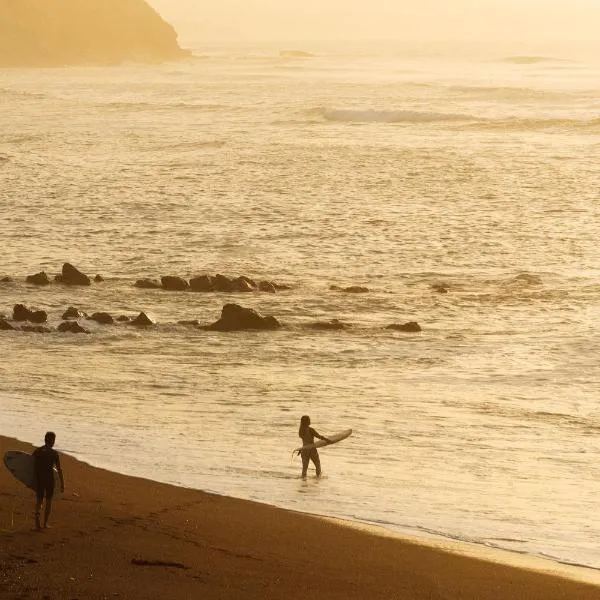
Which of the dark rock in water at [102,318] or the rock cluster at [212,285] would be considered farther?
the rock cluster at [212,285]

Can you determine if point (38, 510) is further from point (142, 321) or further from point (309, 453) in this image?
point (142, 321)

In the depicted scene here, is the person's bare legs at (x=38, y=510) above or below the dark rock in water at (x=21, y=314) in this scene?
above

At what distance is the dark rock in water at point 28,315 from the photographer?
28.9 meters

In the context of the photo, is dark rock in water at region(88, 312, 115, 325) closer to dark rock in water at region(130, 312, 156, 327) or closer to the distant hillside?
dark rock in water at region(130, 312, 156, 327)

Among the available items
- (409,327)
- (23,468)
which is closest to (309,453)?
(23,468)

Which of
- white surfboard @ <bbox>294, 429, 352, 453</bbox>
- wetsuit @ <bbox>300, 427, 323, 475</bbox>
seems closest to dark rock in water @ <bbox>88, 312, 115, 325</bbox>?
white surfboard @ <bbox>294, 429, 352, 453</bbox>

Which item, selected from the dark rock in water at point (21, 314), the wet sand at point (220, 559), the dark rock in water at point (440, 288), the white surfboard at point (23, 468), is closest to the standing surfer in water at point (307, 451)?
the wet sand at point (220, 559)

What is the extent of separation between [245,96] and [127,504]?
96.5 m

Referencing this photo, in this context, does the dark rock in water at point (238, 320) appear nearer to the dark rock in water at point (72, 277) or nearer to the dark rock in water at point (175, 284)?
the dark rock in water at point (175, 284)

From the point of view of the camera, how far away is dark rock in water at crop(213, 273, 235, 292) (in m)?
33.1

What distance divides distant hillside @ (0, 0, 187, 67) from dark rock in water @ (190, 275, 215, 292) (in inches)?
5721

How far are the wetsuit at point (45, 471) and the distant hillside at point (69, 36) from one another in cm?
16378

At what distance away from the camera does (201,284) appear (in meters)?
33.2

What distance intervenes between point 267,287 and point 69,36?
160 m
